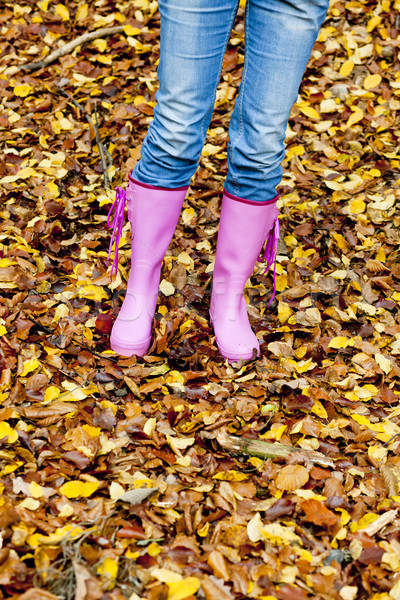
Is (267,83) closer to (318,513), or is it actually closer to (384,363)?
(384,363)

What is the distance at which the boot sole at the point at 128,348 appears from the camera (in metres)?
1.92

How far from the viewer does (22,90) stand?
122 inches

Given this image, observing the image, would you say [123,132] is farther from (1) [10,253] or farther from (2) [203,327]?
(2) [203,327]

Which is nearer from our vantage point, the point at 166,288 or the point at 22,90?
the point at 166,288

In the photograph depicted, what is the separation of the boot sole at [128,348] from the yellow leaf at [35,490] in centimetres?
58

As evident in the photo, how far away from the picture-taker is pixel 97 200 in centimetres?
259

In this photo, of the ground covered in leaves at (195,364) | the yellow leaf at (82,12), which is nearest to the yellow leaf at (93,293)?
the ground covered in leaves at (195,364)

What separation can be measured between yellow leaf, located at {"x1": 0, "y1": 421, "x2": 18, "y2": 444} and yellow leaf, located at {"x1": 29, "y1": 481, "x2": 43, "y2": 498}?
0.50 feet

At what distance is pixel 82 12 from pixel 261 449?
3042mm

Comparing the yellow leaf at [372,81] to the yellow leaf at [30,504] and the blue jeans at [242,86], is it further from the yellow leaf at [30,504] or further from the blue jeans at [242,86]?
the yellow leaf at [30,504]

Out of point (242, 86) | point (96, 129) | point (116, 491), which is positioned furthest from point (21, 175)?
point (116, 491)

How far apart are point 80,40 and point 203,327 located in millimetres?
2173

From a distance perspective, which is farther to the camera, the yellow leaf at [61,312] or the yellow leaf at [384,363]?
the yellow leaf at [61,312]

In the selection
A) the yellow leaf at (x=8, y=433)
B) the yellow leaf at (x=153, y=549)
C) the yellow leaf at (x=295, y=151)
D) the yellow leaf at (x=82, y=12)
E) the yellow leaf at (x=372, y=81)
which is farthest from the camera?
the yellow leaf at (x=82, y=12)
